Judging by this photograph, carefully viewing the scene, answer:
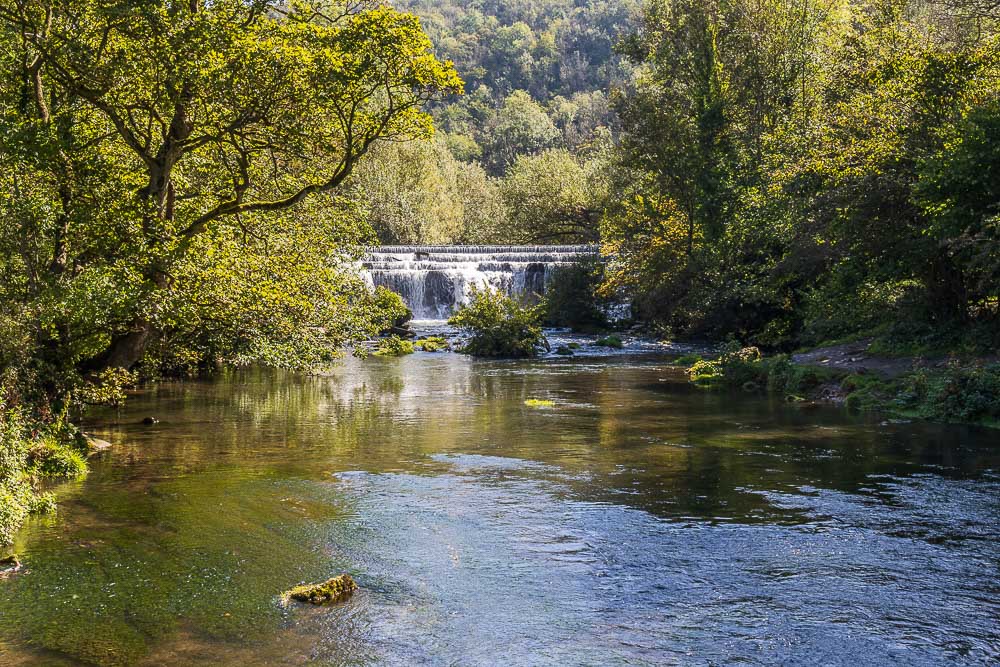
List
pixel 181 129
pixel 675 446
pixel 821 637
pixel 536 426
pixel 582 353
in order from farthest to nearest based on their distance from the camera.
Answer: pixel 582 353
pixel 536 426
pixel 675 446
pixel 181 129
pixel 821 637

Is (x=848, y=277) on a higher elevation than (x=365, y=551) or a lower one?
higher

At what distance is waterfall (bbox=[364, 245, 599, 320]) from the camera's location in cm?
4912

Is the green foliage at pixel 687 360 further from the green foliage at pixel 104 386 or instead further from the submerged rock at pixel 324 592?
the submerged rock at pixel 324 592

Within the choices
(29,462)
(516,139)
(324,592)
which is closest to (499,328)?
(29,462)

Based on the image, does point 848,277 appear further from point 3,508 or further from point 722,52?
point 3,508

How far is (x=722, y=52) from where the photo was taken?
130 ft

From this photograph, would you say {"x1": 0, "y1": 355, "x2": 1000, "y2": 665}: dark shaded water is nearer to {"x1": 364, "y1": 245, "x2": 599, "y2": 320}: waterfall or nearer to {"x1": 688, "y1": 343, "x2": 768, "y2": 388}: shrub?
{"x1": 688, "y1": 343, "x2": 768, "y2": 388}: shrub

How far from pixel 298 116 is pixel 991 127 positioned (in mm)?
14046

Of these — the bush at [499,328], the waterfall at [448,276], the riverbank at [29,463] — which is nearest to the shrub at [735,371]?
the bush at [499,328]

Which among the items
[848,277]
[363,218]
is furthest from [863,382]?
[363,218]

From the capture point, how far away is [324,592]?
8.56 metres

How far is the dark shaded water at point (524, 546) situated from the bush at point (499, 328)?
1642 cm

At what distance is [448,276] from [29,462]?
3739cm

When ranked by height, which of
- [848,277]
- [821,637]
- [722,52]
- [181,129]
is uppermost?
[722,52]
